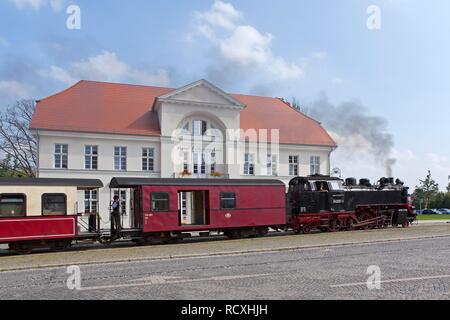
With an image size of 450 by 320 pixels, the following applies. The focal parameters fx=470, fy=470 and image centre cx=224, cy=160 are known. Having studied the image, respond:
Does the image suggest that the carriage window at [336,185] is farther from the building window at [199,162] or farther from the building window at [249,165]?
the building window at [199,162]

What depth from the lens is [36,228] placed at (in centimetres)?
1802

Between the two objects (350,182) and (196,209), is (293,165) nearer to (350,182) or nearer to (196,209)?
(350,182)

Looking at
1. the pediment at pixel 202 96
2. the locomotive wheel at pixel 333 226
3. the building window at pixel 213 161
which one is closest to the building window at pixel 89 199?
the pediment at pixel 202 96

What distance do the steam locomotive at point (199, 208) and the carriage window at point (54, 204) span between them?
0.12ft

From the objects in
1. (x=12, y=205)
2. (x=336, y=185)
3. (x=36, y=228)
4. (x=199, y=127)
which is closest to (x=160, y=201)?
(x=36, y=228)

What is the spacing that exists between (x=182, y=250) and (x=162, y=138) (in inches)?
760

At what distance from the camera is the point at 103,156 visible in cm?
3384

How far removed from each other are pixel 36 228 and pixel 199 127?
20944mm

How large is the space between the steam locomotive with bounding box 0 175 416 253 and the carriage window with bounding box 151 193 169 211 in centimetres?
4

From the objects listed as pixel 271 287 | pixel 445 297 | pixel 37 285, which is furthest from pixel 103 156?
pixel 445 297

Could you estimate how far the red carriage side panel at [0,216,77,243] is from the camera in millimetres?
17484

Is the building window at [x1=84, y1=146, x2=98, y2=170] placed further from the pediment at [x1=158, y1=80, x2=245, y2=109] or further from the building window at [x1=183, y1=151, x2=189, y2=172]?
the building window at [x1=183, y1=151, x2=189, y2=172]

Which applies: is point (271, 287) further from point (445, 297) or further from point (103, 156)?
point (103, 156)
